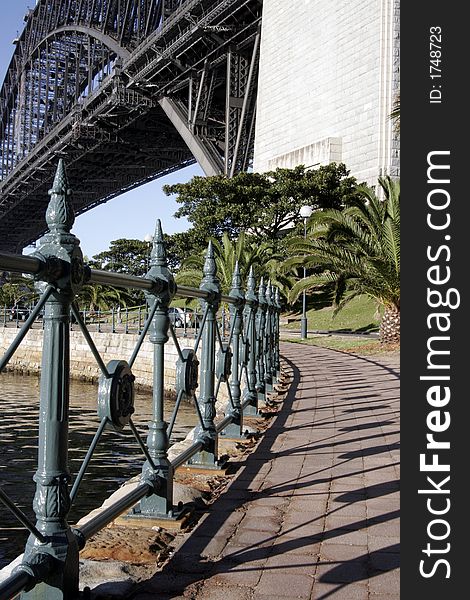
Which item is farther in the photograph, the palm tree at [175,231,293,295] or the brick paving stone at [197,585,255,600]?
the palm tree at [175,231,293,295]

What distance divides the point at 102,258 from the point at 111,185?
16708 millimetres

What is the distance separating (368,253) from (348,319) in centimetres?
1072

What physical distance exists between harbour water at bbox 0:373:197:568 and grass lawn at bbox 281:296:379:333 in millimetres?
9118

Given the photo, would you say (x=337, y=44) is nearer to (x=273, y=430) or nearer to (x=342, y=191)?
(x=342, y=191)

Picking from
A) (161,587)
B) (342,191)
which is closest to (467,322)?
(161,587)

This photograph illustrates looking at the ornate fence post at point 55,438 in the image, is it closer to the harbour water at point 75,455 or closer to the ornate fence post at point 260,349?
the harbour water at point 75,455

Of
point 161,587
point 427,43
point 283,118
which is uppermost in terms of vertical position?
point 283,118

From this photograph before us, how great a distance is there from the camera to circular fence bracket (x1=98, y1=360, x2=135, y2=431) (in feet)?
9.20

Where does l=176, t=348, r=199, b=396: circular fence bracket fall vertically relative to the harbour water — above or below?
above

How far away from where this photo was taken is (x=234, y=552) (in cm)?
314

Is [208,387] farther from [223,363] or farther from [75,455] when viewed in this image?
[75,455]

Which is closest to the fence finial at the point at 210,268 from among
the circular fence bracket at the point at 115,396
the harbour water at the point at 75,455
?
the harbour water at the point at 75,455

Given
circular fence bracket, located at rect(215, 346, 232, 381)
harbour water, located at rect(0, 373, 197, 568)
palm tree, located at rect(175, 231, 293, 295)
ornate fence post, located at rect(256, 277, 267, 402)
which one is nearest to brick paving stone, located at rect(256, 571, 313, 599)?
harbour water, located at rect(0, 373, 197, 568)

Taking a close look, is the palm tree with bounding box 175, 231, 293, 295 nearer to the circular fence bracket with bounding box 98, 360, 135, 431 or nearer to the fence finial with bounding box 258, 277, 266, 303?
the fence finial with bounding box 258, 277, 266, 303
